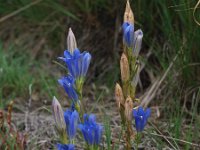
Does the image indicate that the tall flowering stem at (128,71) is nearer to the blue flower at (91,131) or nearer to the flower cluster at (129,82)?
the flower cluster at (129,82)

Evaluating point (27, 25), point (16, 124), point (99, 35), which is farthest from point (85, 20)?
point (16, 124)

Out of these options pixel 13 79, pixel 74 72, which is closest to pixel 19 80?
pixel 13 79

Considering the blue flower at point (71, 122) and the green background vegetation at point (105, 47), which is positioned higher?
the green background vegetation at point (105, 47)

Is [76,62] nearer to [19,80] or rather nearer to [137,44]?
[137,44]

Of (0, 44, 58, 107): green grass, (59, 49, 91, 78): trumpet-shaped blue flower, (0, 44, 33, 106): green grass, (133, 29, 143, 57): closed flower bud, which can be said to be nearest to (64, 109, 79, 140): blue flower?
(59, 49, 91, 78): trumpet-shaped blue flower

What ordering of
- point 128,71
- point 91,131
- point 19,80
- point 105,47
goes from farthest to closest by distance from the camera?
point 105,47, point 19,80, point 128,71, point 91,131

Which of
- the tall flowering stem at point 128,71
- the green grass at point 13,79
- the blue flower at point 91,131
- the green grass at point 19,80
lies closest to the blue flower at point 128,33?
the tall flowering stem at point 128,71
